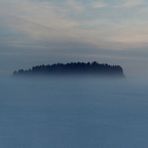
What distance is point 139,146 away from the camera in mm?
34969

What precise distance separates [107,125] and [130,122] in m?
5.45

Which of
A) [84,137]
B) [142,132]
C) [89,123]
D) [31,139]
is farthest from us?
[89,123]

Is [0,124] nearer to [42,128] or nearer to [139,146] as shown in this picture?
[42,128]

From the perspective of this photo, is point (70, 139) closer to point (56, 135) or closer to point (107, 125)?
point (56, 135)

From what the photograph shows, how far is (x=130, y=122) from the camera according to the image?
174ft

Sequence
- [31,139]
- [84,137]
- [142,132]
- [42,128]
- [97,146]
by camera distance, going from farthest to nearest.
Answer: [42,128] < [142,132] < [84,137] < [31,139] < [97,146]

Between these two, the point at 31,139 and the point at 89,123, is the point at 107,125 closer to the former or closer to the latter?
the point at 89,123

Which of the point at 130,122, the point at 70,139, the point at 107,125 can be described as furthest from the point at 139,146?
the point at 130,122

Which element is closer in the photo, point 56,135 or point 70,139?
point 70,139

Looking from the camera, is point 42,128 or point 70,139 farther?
point 42,128

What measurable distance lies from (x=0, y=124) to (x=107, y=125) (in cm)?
1208

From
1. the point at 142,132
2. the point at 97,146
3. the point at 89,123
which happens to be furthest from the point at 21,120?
the point at 97,146

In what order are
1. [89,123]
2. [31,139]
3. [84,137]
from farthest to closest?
1. [89,123]
2. [84,137]
3. [31,139]

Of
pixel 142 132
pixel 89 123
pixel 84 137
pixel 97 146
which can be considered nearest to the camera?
pixel 97 146
